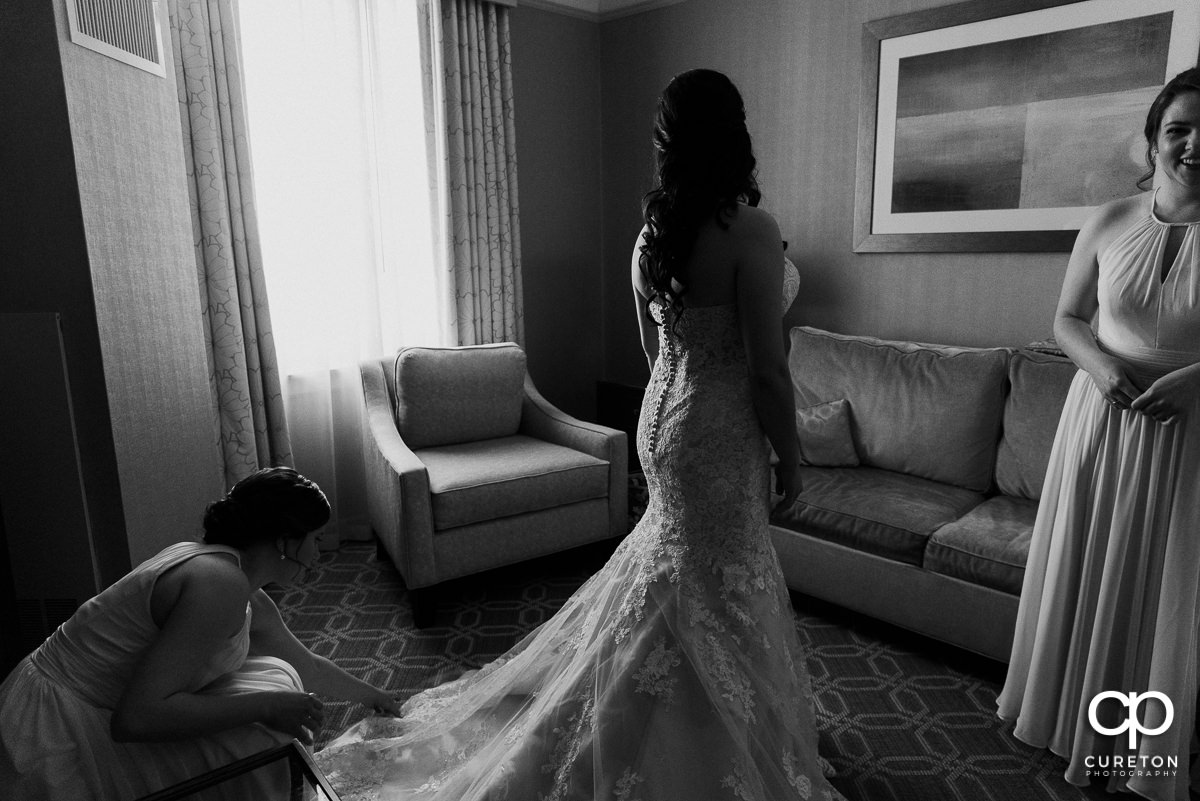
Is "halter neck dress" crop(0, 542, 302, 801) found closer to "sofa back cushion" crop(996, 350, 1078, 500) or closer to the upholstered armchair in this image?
the upholstered armchair

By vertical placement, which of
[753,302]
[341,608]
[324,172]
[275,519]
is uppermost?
[324,172]

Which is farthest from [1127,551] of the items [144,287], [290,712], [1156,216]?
[144,287]

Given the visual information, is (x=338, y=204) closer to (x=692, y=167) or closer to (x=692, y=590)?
(x=692, y=167)

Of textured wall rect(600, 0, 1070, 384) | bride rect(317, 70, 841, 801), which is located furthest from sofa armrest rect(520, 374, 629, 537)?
bride rect(317, 70, 841, 801)

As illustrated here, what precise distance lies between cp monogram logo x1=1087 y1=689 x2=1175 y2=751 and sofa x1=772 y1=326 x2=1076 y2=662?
0.43 m

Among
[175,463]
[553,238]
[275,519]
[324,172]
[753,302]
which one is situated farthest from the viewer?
[553,238]

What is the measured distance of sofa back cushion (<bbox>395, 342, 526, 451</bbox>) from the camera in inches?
136

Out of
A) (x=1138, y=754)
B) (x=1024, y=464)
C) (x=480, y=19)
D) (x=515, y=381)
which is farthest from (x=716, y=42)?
(x=1138, y=754)

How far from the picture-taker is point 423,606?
2875mm

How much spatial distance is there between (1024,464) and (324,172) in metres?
3.08

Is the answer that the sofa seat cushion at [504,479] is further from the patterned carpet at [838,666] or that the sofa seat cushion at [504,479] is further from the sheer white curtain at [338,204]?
the sheer white curtain at [338,204]

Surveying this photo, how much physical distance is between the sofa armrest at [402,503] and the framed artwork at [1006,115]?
2.15m

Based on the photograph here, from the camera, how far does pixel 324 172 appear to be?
3.56 m

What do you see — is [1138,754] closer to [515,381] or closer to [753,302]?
[753,302]
